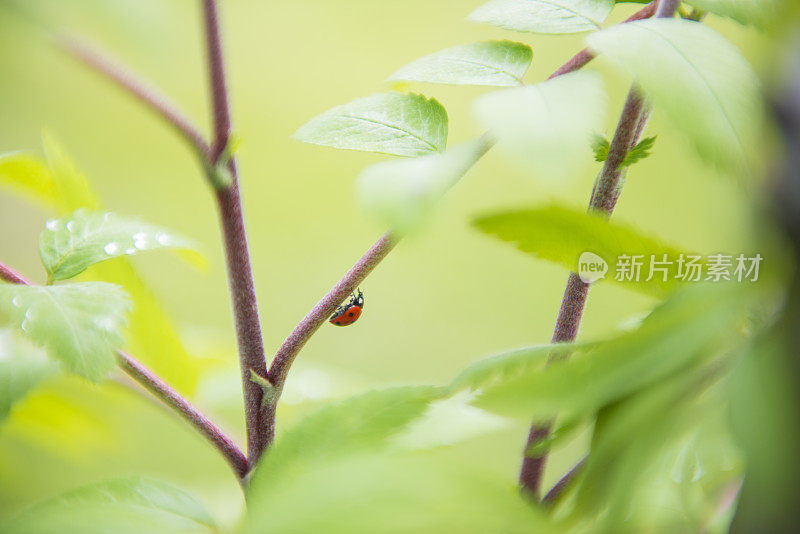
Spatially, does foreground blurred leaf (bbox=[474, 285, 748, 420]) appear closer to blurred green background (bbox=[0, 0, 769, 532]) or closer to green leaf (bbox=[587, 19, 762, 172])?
green leaf (bbox=[587, 19, 762, 172])

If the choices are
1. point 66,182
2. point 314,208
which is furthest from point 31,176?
point 314,208

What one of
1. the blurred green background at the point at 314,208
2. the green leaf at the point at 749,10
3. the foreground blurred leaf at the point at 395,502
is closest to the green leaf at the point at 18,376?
the foreground blurred leaf at the point at 395,502

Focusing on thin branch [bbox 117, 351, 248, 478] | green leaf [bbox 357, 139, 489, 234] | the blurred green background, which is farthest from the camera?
the blurred green background

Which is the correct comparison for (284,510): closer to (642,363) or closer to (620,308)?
(642,363)

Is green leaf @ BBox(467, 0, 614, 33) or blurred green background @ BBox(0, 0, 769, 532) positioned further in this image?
blurred green background @ BBox(0, 0, 769, 532)

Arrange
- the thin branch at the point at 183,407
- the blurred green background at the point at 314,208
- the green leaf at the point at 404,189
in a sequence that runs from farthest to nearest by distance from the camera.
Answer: the blurred green background at the point at 314,208, the thin branch at the point at 183,407, the green leaf at the point at 404,189

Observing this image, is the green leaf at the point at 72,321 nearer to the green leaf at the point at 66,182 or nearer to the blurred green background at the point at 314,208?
the green leaf at the point at 66,182

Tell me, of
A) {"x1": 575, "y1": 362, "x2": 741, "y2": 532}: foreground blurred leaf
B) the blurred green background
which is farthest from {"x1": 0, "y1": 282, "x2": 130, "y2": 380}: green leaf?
the blurred green background
